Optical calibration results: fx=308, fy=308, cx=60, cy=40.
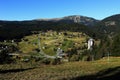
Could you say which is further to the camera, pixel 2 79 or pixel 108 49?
pixel 108 49

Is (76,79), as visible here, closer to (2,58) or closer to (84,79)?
(84,79)

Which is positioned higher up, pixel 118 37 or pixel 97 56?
pixel 118 37

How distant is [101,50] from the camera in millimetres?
154125

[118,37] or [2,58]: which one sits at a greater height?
[118,37]

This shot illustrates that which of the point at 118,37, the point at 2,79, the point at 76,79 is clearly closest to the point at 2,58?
the point at 118,37

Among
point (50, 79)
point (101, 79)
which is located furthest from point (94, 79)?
point (50, 79)

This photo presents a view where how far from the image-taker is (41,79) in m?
57.0

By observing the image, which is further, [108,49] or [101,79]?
[108,49]

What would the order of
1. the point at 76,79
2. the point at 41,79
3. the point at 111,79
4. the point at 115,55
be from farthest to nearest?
the point at 115,55 < the point at 41,79 < the point at 76,79 < the point at 111,79

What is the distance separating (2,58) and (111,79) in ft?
367

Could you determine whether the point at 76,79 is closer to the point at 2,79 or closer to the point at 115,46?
the point at 2,79

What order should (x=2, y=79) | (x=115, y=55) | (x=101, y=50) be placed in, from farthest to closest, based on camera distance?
(x=101, y=50) → (x=115, y=55) → (x=2, y=79)

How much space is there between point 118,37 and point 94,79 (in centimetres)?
10245

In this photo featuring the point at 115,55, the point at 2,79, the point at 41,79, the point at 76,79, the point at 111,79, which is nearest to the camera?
the point at 111,79
